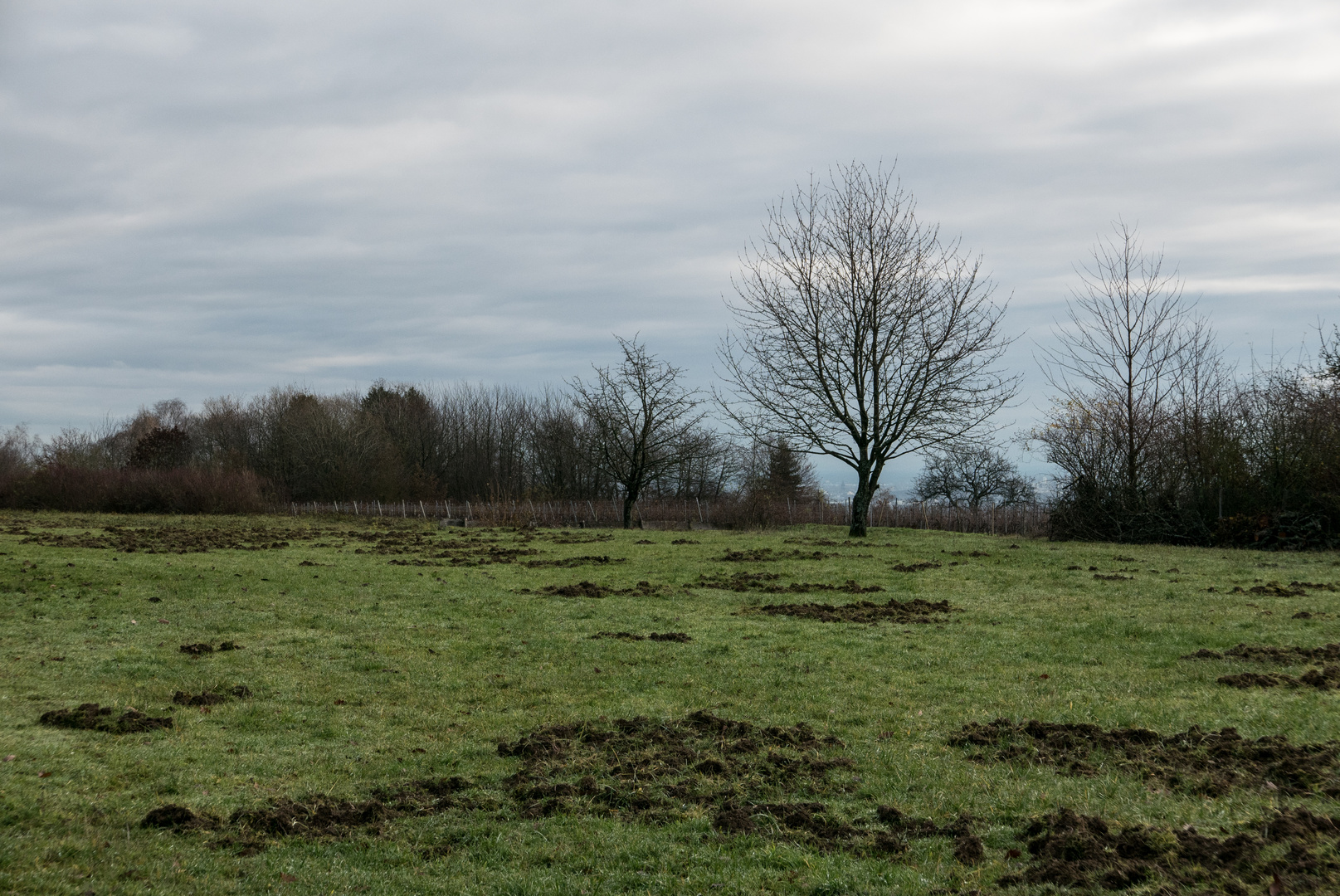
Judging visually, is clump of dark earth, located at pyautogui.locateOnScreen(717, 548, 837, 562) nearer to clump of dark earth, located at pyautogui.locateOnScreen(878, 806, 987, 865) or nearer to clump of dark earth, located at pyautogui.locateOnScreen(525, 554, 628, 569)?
clump of dark earth, located at pyautogui.locateOnScreen(525, 554, 628, 569)

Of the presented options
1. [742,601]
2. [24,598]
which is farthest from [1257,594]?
[24,598]

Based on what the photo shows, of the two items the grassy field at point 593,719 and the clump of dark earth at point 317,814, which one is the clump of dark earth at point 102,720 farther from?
the clump of dark earth at point 317,814

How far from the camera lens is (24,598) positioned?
14.3 m

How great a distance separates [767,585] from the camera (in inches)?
692

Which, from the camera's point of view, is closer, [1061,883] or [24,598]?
[1061,883]

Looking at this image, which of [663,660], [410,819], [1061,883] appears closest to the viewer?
[1061,883]

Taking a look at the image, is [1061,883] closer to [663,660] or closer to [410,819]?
[410,819]

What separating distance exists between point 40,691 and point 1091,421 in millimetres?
32395

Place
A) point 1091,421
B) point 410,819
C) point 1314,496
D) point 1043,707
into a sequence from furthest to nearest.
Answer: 1. point 1091,421
2. point 1314,496
3. point 1043,707
4. point 410,819

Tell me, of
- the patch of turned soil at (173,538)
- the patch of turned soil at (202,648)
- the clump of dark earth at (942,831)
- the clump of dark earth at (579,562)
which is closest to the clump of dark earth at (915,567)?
the clump of dark earth at (579,562)

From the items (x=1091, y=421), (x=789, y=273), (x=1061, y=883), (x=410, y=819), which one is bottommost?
(x=410, y=819)

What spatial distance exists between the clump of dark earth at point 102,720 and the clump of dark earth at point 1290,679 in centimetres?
1040

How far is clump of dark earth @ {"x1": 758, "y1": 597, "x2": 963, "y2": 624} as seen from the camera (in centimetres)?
1355

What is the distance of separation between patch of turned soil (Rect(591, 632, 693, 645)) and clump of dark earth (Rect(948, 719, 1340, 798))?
5141 millimetres
